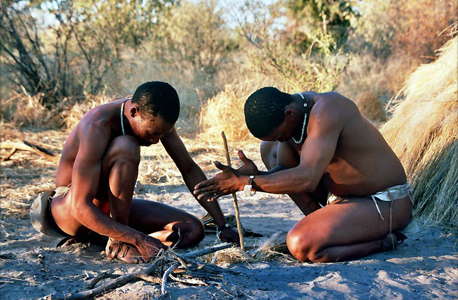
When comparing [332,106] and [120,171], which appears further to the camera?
[120,171]

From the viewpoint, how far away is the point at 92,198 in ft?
9.05

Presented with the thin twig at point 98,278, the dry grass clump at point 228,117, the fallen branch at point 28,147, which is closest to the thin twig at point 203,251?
the thin twig at point 98,278

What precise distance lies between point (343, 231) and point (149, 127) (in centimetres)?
115

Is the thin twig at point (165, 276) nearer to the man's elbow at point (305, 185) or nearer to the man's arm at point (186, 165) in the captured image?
the man's elbow at point (305, 185)

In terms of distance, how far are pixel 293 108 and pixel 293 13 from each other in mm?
14547

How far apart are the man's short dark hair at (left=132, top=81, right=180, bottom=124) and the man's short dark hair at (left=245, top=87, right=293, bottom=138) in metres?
0.39

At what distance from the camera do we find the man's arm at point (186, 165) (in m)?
3.17

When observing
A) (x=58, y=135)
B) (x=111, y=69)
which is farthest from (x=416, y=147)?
(x=111, y=69)

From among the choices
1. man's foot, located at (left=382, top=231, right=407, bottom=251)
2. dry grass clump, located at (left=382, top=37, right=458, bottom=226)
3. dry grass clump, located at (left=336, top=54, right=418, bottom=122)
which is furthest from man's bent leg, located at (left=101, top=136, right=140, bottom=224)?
dry grass clump, located at (left=336, top=54, right=418, bottom=122)

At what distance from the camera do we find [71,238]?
322cm

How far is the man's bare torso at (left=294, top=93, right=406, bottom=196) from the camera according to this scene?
107 inches

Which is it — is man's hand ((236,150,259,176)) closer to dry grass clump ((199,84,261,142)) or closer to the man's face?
the man's face

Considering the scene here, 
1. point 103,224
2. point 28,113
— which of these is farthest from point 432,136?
point 28,113

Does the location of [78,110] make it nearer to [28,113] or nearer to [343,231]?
[28,113]
